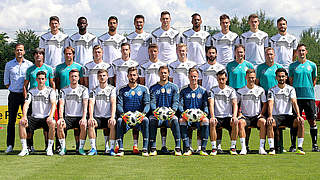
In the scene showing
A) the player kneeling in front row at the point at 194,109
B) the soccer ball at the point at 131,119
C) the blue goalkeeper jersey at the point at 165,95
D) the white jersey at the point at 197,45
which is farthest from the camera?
the white jersey at the point at 197,45

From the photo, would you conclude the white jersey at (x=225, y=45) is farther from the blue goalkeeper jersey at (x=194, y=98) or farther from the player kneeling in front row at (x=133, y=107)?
the player kneeling in front row at (x=133, y=107)

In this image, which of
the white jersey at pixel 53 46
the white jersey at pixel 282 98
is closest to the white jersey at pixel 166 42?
the white jersey at pixel 53 46

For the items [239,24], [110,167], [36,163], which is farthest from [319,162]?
[239,24]

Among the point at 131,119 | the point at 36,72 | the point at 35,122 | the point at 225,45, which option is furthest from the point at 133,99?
the point at 225,45

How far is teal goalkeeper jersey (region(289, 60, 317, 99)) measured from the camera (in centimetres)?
938

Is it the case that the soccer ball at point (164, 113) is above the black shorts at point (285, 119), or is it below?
above

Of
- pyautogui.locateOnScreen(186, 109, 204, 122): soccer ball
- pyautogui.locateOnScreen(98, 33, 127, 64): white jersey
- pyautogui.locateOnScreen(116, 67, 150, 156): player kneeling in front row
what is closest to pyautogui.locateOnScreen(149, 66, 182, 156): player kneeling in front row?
pyautogui.locateOnScreen(116, 67, 150, 156): player kneeling in front row

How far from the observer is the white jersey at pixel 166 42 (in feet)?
32.3

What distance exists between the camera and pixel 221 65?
30.5 ft

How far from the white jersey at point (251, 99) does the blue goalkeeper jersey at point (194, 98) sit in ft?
2.31

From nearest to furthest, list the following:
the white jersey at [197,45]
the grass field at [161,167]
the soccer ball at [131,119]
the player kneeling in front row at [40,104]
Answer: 1. the grass field at [161,167]
2. the soccer ball at [131,119]
3. the player kneeling in front row at [40,104]
4. the white jersey at [197,45]

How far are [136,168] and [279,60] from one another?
4.43 metres

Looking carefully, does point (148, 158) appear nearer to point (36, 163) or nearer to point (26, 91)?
point (36, 163)

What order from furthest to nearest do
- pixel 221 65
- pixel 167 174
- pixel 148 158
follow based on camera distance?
pixel 221 65 → pixel 148 158 → pixel 167 174
